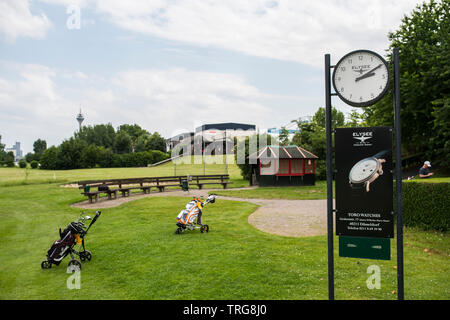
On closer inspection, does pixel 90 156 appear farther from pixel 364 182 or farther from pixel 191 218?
pixel 364 182

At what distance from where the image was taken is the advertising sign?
16.1 ft

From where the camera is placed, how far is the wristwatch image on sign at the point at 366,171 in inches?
193

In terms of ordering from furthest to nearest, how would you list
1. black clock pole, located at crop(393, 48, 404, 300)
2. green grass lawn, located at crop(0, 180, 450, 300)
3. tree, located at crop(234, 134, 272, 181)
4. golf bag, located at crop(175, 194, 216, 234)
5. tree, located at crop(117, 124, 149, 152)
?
tree, located at crop(117, 124, 149, 152) < tree, located at crop(234, 134, 272, 181) < golf bag, located at crop(175, 194, 216, 234) < green grass lawn, located at crop(0, 180, 450, 300) < black clock pole, located at crop(393, 48, 404, 300)

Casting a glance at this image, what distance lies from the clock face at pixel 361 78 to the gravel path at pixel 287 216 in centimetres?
607

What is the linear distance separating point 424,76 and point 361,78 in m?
20.0

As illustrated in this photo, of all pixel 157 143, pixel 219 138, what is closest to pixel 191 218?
pixel 219 138

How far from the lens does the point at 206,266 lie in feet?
23.7

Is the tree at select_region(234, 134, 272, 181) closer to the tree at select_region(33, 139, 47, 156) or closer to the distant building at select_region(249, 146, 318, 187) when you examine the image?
the distant building at select_region(249, 146, 318, 187)

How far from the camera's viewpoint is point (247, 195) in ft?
70.8

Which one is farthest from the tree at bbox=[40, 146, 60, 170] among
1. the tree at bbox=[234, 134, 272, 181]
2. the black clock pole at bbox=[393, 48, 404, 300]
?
Answer: the black clock pole at bbox=[393, 48, 404, 300]

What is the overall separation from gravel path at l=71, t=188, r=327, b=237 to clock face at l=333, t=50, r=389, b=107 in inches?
239

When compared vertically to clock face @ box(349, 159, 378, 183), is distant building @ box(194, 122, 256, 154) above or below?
above
